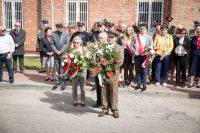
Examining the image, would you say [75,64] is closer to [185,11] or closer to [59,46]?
[59,46]

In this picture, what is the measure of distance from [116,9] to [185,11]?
11.6 feet

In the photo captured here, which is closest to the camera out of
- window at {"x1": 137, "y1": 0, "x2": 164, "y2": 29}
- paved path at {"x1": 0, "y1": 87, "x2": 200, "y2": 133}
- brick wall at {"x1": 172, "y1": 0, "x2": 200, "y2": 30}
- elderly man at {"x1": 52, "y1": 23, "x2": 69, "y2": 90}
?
paved path at {"x1": 0, "y1": 87, "x2": 200, "y2": 133}

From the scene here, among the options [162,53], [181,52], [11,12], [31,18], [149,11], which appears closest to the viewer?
[181,52]

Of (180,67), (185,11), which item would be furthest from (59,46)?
(185,11)

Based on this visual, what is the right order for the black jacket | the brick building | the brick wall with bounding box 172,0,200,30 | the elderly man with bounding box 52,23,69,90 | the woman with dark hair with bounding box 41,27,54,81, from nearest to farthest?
the elderly man with bounding box 52,23,69,90 → the woman with dark hair with bounding box 41,27,54,81 → the black jacket → the brick wall with bounding box 172,0,200,30 → the brick building

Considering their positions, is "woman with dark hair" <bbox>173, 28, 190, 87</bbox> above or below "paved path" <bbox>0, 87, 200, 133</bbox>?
above

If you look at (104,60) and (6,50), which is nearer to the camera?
(104,60)

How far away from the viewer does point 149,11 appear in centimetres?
1700

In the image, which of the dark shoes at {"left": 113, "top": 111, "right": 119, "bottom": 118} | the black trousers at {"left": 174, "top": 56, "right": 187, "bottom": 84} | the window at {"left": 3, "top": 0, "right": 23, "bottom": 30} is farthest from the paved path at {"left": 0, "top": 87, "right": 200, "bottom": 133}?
the window at {"left": 3, "top": 0, "right": 23, "bottom": 30}

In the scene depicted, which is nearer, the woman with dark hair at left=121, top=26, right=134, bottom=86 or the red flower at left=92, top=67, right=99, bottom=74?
the red flower at left=92, top=67, right=99, bottom=74

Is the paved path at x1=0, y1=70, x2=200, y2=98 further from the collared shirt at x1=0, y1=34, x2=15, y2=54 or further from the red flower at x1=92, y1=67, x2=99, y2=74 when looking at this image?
the red flower at x1=92, y1=67, x2=99, y2=74

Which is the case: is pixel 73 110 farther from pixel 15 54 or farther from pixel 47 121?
pixel 15 54

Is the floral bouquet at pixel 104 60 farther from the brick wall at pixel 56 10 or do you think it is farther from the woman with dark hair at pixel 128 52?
the brick wall at pixel 56 10

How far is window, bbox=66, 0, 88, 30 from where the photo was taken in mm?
17766
